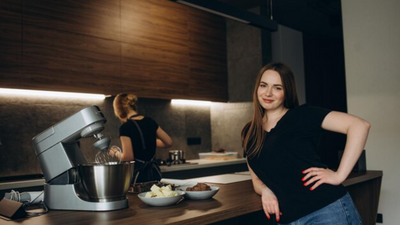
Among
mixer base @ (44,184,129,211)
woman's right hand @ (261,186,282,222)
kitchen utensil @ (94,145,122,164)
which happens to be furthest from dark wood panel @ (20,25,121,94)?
woman's right hand @ (261,186,282,222)

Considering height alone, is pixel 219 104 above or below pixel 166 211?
above

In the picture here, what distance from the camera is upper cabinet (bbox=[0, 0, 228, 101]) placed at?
2893mm

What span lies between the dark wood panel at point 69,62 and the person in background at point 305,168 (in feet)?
6.78

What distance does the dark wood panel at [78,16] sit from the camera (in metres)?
2.96

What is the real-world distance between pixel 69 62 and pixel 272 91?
2089mm

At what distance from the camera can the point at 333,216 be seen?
4.84ft

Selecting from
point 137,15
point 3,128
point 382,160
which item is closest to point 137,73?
point 137,15

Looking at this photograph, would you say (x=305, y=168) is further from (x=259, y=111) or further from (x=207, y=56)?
(x=207, y=56)

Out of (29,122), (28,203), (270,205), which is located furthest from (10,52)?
(270,205)

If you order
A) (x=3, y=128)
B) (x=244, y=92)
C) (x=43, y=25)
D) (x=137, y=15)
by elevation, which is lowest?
→ (x=3, y=128)

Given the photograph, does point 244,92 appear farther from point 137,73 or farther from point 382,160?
point 382,160

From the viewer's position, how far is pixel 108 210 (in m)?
1.38

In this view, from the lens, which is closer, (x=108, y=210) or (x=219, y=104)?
(x=108, y=210)

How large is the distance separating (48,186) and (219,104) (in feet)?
11.7
